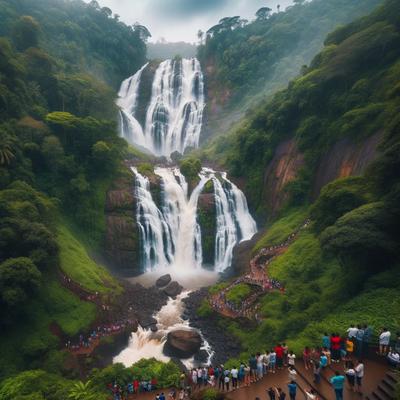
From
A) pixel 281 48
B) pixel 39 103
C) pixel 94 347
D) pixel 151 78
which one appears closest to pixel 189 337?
pixel 94 347

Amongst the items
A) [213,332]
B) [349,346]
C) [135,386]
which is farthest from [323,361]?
[213,332]

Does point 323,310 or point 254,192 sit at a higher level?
point 254,192

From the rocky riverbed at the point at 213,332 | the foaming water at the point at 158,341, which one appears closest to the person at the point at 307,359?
the rocky riverbed at the point at 213,332

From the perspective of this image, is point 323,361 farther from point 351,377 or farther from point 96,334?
point 96,334

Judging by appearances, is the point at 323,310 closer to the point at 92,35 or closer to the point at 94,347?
the point at 94,347

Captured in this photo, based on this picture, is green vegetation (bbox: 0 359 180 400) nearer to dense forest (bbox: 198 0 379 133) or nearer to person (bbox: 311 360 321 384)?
person (bbox: 311 360 321 384)

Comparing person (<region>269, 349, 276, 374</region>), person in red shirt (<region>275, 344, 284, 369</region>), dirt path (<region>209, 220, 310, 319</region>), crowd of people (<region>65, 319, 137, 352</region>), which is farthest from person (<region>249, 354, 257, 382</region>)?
crowd of people (<region>65, 319, 137, 352</region>)
